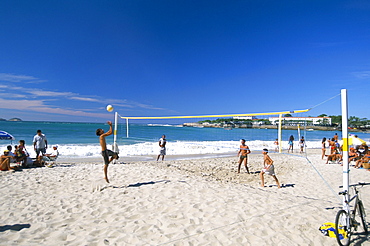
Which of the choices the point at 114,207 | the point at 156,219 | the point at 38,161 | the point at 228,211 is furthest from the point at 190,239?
the point at 38,161

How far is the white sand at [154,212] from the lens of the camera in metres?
3.04

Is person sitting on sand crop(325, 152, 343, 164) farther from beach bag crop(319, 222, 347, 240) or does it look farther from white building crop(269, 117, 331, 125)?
beach bag crop(319, 222, 347, 240)

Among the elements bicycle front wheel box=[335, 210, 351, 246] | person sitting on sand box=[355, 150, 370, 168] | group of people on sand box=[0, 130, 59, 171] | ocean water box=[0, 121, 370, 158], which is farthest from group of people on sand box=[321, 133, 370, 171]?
group of people on sand box=[0, 130, 59, 171]

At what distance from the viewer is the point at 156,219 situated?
3.62 meters

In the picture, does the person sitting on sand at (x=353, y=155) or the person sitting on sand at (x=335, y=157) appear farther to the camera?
the person sitting on sand at (x=335, y=157)

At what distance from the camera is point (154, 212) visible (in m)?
3.90

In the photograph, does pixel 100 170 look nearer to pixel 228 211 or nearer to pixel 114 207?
pixel 114 207

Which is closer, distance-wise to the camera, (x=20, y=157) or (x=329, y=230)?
(x=329, y=230)

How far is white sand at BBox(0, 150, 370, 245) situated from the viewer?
119 inches

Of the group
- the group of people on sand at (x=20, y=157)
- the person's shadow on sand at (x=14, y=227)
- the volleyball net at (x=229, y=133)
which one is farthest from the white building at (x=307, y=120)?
the group of people on sand at (x=20, y=157)

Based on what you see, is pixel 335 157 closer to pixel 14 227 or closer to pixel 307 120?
pixel 307 120

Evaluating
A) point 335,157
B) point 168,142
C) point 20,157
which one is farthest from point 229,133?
point 20,157

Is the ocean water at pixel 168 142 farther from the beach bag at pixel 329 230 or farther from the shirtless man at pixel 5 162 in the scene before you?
the shirtless man at pixel 5 162

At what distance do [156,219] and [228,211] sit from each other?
50.4 inches
